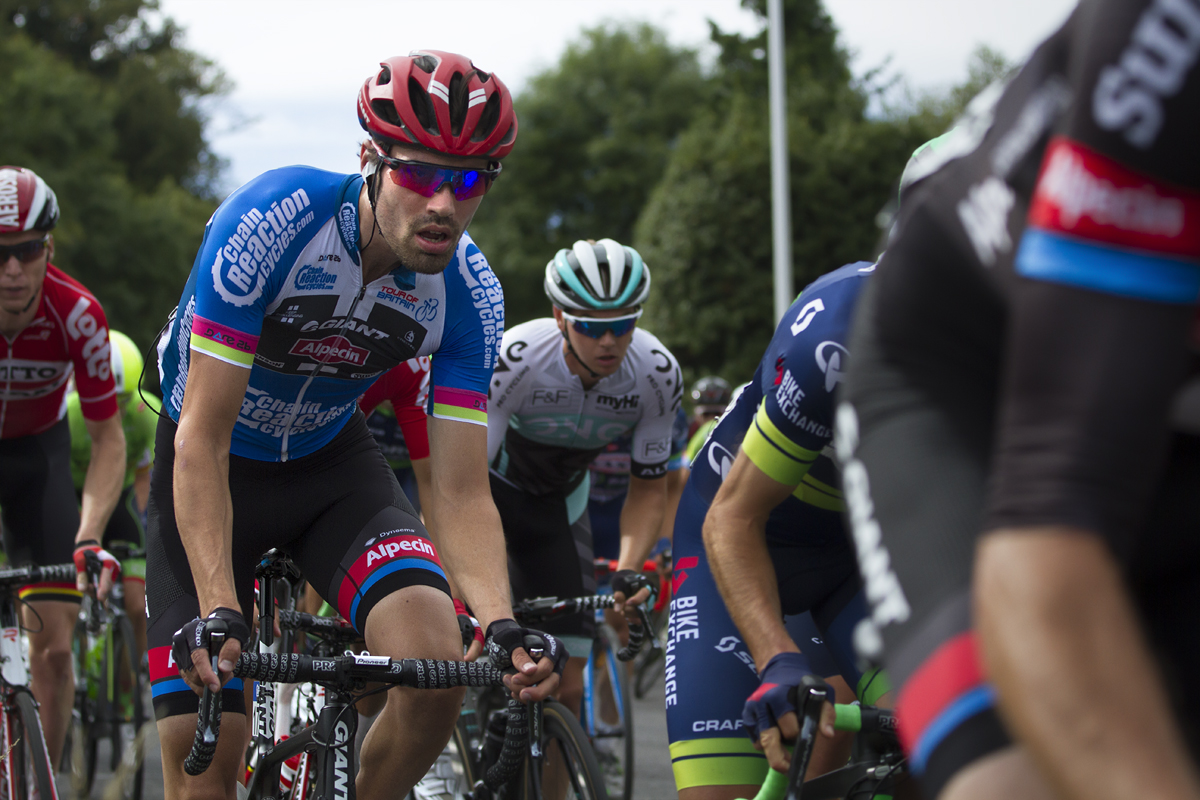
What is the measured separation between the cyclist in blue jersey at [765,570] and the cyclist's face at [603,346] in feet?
6.96

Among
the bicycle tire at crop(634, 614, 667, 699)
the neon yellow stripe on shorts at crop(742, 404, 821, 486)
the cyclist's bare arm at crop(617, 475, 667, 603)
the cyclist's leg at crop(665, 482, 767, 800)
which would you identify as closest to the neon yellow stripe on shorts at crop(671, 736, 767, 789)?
the cyclist's leg at crop(665, 482, 767, 800)

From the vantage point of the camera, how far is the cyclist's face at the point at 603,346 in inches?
225

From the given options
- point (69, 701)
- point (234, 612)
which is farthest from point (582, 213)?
point (234, 612)

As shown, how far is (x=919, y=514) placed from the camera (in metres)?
1.34

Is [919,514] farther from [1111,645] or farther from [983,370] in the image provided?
[1111,645]

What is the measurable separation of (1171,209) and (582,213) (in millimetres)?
44782

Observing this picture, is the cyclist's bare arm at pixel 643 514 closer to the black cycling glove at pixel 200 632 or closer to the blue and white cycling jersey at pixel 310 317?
the blue and white cycling jersey at pixel 310 317

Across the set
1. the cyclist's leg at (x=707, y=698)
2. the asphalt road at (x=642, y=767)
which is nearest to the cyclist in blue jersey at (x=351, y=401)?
the cyclist's leg at (x=707, y=698)

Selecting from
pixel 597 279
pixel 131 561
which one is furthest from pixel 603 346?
pixel 131 561

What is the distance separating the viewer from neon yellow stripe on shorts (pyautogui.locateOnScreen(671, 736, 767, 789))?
3.07 m

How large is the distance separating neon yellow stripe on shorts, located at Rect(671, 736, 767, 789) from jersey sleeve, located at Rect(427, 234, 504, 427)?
118 cm

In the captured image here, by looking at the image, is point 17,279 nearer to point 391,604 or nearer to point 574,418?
point 574,418

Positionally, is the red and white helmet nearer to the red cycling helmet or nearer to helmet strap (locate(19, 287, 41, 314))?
helmet strap (locate(19, 287, 41, 314))

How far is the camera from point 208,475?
3.12 m
